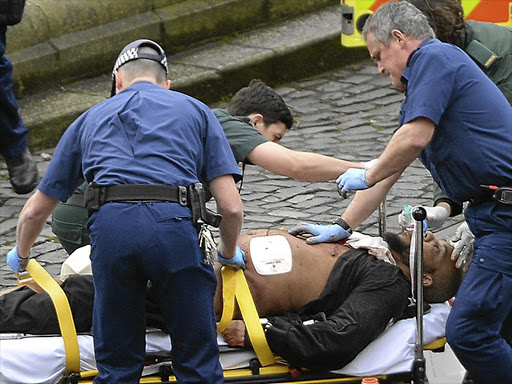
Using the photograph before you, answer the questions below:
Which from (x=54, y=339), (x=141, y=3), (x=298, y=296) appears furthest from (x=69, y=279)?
(x=141, y=3)

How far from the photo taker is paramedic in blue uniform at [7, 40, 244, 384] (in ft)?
13.8

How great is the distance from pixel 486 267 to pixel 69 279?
1858 millimetres

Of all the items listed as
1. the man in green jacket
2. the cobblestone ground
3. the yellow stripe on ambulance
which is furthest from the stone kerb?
the man in green jacket

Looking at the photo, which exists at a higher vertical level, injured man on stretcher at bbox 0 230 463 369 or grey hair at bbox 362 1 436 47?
grey hair at bbox 362 1 436 47

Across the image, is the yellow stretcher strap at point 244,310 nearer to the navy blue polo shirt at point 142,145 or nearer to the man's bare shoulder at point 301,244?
the man's bare shoulder at point 301,244

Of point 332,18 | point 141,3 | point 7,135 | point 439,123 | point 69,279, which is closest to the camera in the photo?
point 439,123

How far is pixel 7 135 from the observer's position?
213 inches

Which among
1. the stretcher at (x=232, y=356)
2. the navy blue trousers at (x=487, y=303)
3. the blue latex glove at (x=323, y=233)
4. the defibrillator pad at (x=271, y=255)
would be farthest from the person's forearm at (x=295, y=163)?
the navy blue trousers at (x=487, y=303)

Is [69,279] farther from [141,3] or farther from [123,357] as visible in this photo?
[141,3]

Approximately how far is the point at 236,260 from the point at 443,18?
5.30 feet

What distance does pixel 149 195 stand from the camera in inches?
166

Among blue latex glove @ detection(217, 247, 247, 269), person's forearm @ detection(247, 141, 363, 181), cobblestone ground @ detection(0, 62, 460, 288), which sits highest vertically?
person's forearm @ detection(247, 141, 363, 181)

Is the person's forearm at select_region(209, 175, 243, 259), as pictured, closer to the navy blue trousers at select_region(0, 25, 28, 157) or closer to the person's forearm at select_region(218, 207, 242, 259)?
the person's forearm at select_region(218, 207, 242, 259)

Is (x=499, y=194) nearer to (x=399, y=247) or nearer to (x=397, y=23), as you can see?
(x=397, y=23)
